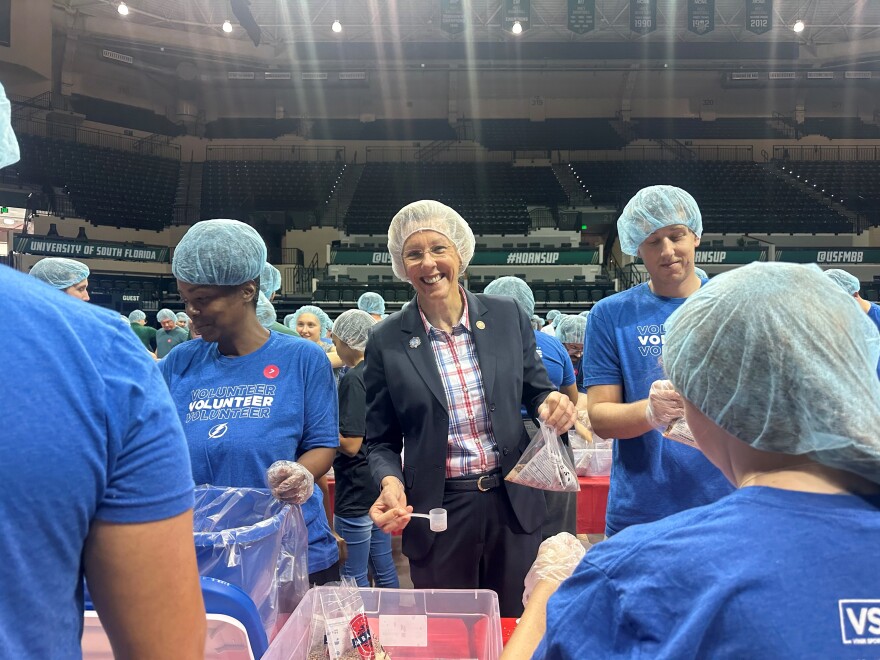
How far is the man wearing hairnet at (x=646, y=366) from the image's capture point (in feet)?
5.75

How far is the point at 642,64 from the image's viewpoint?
59.1 feet

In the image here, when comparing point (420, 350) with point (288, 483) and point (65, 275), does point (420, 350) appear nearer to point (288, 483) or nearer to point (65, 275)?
point (288, 483)

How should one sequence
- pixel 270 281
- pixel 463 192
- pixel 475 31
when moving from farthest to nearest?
pixel 463 192, pixel 475 31, pixel 270 281

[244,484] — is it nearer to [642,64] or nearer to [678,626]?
[678,626]

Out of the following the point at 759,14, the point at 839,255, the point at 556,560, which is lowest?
the point at 839,255

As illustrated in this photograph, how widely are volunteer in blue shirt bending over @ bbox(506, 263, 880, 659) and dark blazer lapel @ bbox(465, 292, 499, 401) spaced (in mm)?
1074

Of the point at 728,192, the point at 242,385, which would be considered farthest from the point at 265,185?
the point at 242,385

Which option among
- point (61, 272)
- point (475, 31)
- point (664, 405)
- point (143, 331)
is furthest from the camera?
point (475, 31)

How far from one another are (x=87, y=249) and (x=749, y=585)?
643 inches

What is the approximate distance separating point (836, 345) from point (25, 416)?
35.7 inches

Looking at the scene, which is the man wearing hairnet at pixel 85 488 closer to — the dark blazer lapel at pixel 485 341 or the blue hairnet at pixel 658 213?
the dark blazer lapel at pixel 485 341

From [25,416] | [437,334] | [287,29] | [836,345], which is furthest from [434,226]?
[287,29]

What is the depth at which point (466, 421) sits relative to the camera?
1.88 meters

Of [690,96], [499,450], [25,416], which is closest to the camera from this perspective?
[25,416]
